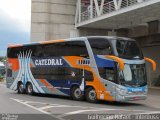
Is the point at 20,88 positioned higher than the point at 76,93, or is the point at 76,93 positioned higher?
the point at 20,88

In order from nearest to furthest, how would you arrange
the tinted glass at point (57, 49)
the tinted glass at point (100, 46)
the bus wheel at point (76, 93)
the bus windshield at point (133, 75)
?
the bus windshield at point (133, 75) < the tinted glass at point (100, 46) < the tinted glass at point (57, 49) < the bus wheel at point (76, 93)

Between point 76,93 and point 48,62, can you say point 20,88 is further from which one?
point 76,93

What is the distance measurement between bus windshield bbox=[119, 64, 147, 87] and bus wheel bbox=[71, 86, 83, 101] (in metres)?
3.15

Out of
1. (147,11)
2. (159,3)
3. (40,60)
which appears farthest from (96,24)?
(40,60)

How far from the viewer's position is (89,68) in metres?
22.3

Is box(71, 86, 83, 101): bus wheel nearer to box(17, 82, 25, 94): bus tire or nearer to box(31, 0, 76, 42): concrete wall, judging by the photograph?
box(17, 82, 25, 94): bus tire

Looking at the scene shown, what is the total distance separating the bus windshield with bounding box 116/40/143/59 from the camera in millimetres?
21127

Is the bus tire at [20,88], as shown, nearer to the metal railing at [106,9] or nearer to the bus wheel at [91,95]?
the bus wheel at [91,95]

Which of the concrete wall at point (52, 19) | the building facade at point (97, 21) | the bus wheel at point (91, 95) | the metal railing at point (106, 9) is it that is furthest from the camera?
the concrete wall at point (52, 19)

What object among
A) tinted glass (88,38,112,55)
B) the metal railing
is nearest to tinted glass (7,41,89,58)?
tinted glass (88,38,112,55)

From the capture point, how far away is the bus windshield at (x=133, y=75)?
2072cm

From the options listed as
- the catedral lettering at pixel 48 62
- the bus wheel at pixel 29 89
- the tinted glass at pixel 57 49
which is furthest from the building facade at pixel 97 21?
the bus wheel at pixel 29 89

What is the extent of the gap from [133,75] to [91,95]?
2.55m

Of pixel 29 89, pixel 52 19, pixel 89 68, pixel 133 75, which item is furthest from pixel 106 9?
pixel 133 75
